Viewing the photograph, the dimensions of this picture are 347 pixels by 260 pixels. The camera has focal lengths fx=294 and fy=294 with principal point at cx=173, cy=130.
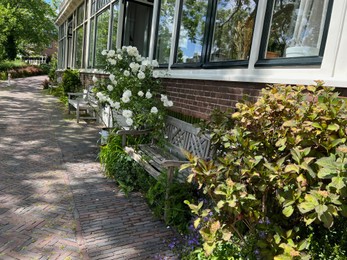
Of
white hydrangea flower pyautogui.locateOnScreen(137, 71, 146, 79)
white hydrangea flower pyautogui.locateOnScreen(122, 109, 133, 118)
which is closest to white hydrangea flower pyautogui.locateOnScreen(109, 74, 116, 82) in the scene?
white hydrangea flower pyautogui.locateOnScreen(137, 71, 146, 79)

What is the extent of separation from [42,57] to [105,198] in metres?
63.5

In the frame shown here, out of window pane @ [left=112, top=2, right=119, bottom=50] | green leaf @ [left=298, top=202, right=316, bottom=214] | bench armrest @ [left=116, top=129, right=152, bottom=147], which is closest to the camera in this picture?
green leaf @ [left=298, top=202, right=316, bottom=214]

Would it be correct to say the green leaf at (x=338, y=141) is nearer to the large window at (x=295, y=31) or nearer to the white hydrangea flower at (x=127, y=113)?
the large window at (x=295, y=31)

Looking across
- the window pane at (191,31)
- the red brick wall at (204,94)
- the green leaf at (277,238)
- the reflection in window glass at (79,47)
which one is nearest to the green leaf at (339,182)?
the green leaf at (277,238)

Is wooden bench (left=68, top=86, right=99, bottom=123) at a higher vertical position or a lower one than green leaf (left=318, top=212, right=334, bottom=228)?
lower

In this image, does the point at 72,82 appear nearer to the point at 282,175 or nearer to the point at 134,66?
the point at 134,66

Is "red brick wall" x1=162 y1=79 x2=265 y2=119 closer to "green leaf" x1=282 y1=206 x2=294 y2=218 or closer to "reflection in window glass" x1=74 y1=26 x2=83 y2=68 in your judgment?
"green leaf" x1=282 y1=206 x2=294 y2=218

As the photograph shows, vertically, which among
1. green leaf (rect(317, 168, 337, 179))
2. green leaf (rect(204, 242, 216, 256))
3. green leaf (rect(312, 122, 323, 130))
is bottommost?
green leaf (rect(204, 242, 216, 256))

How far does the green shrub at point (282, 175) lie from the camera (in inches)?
70.6

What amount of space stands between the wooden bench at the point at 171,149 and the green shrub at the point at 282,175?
3.92ft

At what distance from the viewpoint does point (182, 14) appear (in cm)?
504

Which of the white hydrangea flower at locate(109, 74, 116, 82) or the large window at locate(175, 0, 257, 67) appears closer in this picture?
the large window at locate(175, 0, 257, 67)

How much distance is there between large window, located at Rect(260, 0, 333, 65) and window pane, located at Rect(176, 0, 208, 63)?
1.44 m

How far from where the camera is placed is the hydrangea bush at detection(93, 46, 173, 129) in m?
4.71
